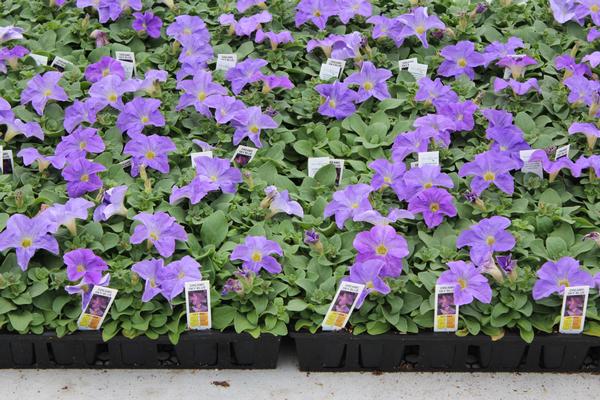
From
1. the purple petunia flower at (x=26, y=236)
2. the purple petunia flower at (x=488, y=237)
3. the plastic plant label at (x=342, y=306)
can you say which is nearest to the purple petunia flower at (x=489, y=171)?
the purple petunia flower at (x=488, y=237)

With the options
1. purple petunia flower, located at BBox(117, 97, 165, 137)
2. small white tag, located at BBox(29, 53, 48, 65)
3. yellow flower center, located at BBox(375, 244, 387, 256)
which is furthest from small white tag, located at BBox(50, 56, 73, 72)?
yellow flower center, located at BBox(375, 244, 387, 256)

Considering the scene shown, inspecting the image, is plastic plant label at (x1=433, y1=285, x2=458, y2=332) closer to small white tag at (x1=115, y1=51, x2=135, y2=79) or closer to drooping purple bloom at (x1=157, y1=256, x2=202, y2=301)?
drooping purple bloom at (x1=157, y1=256, x2=202, y2=301)

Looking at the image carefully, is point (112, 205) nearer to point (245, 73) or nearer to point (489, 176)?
point (245, 73)

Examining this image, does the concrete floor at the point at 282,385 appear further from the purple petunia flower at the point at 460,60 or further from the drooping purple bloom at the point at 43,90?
the purple petunia flower at the point at 460,60

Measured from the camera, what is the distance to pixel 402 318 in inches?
93.6

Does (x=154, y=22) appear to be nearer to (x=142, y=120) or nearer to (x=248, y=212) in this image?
(x=142, y=120)

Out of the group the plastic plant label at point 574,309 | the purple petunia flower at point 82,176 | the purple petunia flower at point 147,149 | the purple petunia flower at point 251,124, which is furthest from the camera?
the purple petunia flower at point 251,124

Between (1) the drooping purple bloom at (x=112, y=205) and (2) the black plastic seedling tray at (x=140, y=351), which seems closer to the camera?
(2) the black plastic seedling tray at (x=140, y=351)

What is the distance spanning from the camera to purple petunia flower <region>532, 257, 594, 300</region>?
7.73 ft

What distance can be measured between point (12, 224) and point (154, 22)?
1297 millimetres

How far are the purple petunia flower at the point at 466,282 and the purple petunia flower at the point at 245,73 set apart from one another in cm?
115

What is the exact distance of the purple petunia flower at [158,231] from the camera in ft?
8.08

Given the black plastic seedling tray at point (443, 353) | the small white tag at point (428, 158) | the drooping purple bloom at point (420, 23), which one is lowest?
the black plastic seedling tray at point (443, 353)

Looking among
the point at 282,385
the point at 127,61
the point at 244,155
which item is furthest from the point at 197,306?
the point at 127,61
